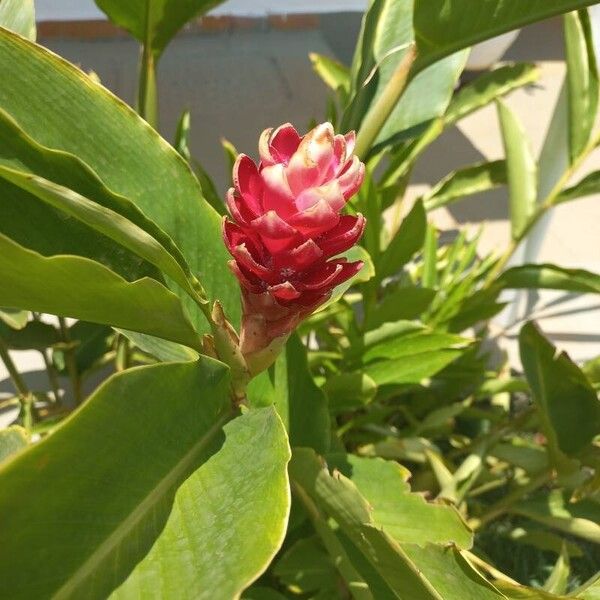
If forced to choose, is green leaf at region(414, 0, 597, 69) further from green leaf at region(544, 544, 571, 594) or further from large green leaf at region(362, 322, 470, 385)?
green leaf at region(544, 544, 571, 594)

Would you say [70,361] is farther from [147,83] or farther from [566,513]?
[566,513]

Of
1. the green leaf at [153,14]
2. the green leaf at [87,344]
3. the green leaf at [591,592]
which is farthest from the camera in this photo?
the green leaf at [87,344]

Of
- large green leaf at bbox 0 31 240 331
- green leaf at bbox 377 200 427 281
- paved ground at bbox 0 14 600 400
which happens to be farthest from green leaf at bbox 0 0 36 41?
paved ground at bbox 0 14 600 400

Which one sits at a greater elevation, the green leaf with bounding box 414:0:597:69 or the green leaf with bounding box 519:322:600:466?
the green leaf with bounding box 414:0:597:69

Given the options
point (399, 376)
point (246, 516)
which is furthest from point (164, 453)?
point (399, 376)

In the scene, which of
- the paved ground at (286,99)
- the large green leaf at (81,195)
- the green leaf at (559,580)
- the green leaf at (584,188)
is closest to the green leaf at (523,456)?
the green leaf at (559,580)

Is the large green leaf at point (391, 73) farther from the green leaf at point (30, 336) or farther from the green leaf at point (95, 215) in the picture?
the green leaf at point (30, 336)

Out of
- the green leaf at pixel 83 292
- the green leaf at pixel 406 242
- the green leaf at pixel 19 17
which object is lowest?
the green leaf at pixel 406 242
